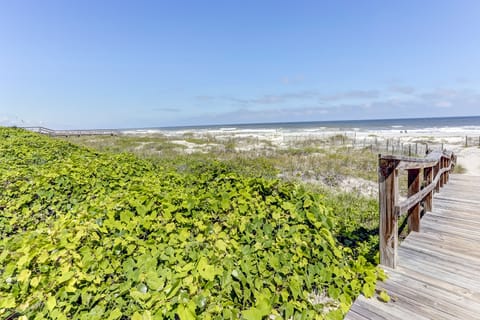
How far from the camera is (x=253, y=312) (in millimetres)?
1781

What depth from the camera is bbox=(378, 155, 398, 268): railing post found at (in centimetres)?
255

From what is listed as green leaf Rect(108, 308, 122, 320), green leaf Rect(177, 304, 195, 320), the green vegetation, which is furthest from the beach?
green leaf Rect(108, 308, 122, 320)

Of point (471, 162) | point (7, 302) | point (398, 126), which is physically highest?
point (398, 126)

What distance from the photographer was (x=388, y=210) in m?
2.62

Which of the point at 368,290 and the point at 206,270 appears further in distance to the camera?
the point at 368,290

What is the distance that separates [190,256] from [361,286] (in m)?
1.77

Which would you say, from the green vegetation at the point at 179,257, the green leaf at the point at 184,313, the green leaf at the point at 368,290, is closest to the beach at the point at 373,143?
the green leaf at the point at 368,290

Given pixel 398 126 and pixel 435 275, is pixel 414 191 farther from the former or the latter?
pixel 398 126

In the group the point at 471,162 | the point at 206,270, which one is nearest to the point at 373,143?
the point at 471,162

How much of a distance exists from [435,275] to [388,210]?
32.1 inches

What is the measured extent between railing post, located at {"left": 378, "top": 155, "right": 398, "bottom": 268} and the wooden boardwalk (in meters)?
0.16

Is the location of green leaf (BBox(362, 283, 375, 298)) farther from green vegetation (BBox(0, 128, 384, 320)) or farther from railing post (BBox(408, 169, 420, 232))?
railing post (BBox(408, 169, 420, 232))

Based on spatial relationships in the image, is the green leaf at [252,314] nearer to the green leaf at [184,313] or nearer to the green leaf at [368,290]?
the green leaf at [184,313]

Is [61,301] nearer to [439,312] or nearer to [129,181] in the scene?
[129,181]
